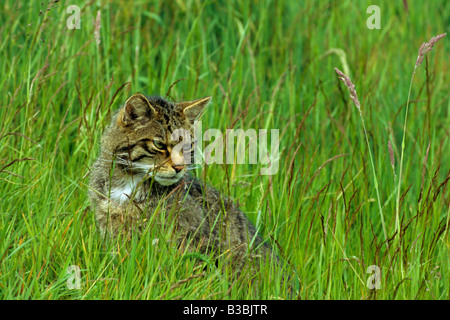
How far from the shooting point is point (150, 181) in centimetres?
394

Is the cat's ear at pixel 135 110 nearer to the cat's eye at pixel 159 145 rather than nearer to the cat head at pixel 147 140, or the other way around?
the cat head at pixel 147 140

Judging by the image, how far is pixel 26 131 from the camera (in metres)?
4.30

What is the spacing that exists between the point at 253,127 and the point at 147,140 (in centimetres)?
137

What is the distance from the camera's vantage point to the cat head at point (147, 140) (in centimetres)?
381

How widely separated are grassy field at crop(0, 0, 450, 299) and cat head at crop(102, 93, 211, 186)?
0.25 metres

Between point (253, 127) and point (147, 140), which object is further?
point (253, 127)
